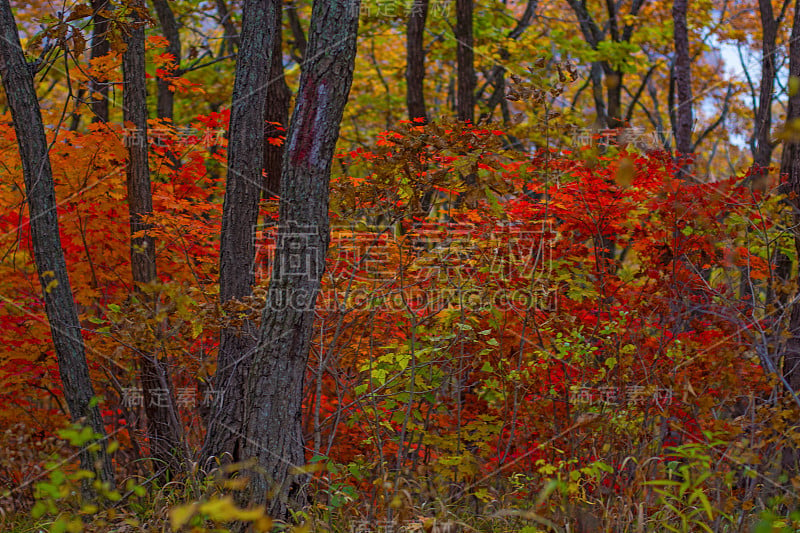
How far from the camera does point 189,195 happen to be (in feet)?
22.1

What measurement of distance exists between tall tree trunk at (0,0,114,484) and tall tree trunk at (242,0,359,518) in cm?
141

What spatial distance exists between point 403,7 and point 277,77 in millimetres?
3782

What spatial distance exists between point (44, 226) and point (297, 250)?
200cm

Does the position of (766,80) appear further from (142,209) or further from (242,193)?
(142,209)

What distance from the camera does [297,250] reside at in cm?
408

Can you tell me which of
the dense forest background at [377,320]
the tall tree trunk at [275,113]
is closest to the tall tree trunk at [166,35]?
the dense forest background at [377,320]

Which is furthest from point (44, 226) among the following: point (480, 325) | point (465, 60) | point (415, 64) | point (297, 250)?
point (465, 60)

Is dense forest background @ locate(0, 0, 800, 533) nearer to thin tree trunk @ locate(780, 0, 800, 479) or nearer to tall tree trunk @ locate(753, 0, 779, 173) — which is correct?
thin tree trunk @ locate(780, 0, 800, 479)

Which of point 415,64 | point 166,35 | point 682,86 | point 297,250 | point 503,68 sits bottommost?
point 297,250

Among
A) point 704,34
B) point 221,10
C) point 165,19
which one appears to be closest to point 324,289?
point 165,19

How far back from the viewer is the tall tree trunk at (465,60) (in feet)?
30.9

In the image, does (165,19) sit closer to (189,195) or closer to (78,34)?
(189,195)

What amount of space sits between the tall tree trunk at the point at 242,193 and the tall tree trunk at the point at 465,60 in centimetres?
434

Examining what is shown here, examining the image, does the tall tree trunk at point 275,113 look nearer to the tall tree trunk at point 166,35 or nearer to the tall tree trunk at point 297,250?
the tall tree trunk at point 166,35
